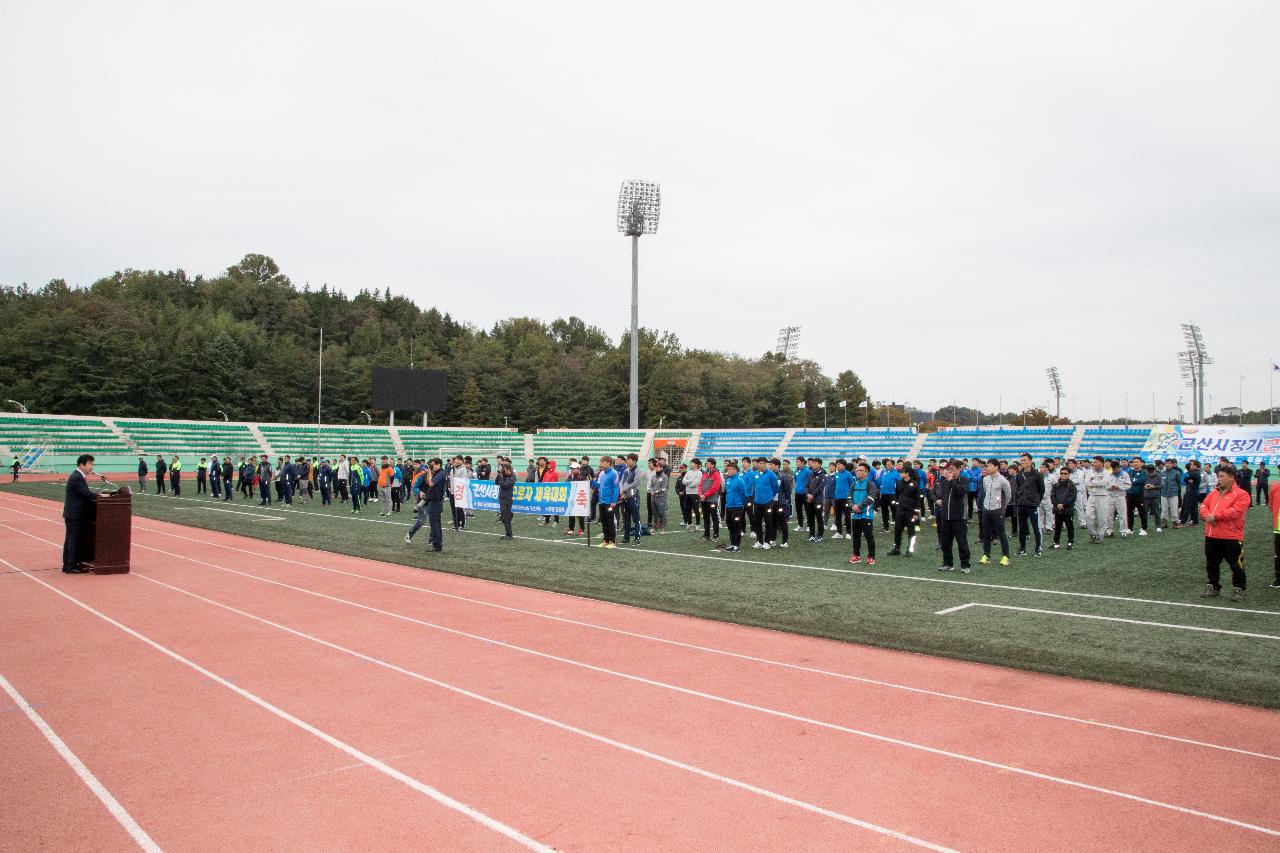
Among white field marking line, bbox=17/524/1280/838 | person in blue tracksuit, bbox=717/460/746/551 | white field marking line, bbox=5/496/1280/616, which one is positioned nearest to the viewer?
white field marking line, bbox=17/524/1280/838

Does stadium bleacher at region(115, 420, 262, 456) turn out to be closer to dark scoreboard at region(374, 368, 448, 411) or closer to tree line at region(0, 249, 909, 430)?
dark scoreboard at region(374, 368, 448, 411)

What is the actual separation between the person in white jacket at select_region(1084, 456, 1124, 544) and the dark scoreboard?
47905 millimetres

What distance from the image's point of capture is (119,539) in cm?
1372

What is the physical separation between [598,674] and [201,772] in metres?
3.54

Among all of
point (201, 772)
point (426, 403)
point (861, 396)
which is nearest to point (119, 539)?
point (201, 772)

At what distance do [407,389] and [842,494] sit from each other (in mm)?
45616

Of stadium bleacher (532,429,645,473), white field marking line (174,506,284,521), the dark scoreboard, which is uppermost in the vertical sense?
the dark scoreboard

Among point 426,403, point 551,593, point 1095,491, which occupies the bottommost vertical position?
point 551,593

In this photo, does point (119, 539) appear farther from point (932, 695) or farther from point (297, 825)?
point (932, 695)

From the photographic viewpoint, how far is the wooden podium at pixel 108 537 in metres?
13.5

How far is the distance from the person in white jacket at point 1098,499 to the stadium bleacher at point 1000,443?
30.0m

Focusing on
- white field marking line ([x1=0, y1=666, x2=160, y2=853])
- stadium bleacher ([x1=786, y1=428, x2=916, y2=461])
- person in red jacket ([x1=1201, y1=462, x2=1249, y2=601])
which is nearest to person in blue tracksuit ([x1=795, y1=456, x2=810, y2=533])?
person in red jacket ([x1=1201, y1=462, x2=1249, y2=601])

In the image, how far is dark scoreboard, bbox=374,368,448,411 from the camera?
57.5 metres

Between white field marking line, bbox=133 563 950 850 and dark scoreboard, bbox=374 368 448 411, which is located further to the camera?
dark scoreboard, bbox=374 368 448 411
